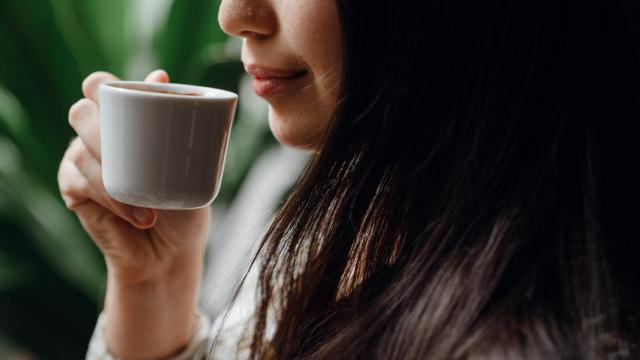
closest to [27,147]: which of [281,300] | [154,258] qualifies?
[154,258]

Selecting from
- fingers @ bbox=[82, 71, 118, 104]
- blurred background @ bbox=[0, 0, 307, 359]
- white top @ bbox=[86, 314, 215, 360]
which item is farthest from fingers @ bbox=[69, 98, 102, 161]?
blurred background @ bbox=[0, 0, 307, 359]

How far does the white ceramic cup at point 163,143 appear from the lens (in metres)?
0.59

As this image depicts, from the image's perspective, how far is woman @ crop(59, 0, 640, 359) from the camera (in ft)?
1.66

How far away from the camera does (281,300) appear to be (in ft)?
2.25

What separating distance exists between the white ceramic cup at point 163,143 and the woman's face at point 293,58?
0.06 meters

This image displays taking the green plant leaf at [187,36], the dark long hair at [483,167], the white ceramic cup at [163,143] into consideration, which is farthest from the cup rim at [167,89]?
the green plant leaf at [187,36]

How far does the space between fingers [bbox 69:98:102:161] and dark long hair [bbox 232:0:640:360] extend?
28cm

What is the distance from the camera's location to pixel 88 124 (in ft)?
2.50

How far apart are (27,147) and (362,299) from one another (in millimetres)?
967

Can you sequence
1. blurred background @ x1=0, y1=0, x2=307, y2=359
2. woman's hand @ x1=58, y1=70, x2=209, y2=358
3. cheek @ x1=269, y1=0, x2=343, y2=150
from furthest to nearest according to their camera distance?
1. blurred background @ x1=0, y1=0, x2=307, y2=359
2. woman's hand @ x1=58, y1=70, x2=209, y2=358
3. cheek @ x1=269, y1=0, x2=343, y2=150

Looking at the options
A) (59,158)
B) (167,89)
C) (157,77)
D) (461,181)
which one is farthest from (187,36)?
(461,181)

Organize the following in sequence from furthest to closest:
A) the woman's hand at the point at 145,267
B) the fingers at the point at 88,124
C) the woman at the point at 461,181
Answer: the woman's hand at the point at 145,267 → the fingers at the point at 88,124 → the woman at the point at 461,181

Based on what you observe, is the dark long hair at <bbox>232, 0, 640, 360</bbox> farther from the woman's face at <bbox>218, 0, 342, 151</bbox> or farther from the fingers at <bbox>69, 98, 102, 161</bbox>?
the fingers at <bbox>69, 98, 102, 161</bbox>

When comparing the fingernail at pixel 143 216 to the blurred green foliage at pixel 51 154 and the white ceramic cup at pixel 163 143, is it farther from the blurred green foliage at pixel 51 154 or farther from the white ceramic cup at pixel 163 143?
the blurred green foliage at pixel 51 154
